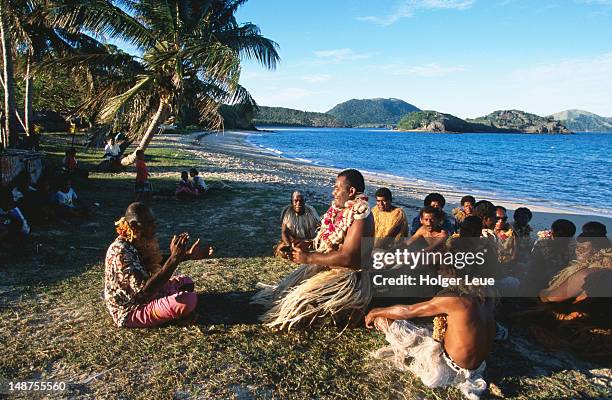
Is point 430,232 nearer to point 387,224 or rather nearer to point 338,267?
point 387,224

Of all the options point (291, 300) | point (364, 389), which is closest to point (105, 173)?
point (291, 300)

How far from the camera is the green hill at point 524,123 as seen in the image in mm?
166375

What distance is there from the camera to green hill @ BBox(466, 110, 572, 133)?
166375 millimetres

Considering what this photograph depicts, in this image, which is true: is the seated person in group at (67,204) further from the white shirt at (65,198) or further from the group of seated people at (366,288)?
the group of seated people at (366,288)

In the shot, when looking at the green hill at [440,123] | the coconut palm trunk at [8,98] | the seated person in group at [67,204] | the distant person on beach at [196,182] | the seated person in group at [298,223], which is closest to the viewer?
the seated person in group at [298,223]

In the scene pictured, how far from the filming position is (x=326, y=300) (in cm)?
430

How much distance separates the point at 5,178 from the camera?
958cm

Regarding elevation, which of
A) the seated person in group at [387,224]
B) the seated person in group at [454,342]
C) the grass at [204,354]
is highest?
the seated person in group at [387,224]

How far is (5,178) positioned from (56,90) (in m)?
20.7

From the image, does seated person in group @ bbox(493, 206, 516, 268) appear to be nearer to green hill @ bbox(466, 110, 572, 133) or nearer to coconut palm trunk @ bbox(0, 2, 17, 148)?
coconut palm trunk @ bbox(0, 2, 17, 148)

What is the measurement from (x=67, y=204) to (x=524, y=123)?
627ft

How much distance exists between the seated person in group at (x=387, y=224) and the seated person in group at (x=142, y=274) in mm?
2916

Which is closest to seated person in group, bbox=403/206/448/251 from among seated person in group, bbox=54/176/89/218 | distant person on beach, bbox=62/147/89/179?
seated person in group, bbox=54/176/89/218

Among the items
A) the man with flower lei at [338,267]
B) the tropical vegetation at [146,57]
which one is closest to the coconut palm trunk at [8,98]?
the tropical vegetation at [146,57]
